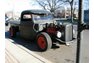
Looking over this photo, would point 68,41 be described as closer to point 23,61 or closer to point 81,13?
point 23,61

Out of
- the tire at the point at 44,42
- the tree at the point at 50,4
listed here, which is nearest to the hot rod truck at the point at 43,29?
the tire at the point at 44,42

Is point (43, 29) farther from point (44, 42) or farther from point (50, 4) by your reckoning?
point (50, 4)

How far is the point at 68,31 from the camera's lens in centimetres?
357

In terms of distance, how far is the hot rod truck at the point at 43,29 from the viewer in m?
3.38

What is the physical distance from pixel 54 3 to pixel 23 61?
96 centimetres

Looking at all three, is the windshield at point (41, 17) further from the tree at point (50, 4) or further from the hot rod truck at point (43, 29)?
the tree at point (50, 4)

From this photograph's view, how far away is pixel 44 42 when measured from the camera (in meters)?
3.35

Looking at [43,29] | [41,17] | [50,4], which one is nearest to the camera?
[50,4]

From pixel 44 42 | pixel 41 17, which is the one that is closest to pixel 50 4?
pixel 44 42

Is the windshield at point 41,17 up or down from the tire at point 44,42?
up

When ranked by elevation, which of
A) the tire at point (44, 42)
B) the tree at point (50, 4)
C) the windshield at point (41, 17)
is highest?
the tree at point (50, 4)

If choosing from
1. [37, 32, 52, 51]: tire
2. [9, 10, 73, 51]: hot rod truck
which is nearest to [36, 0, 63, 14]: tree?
[9, 10, 73, 51]: hot rod truck

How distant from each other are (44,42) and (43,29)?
429mm
